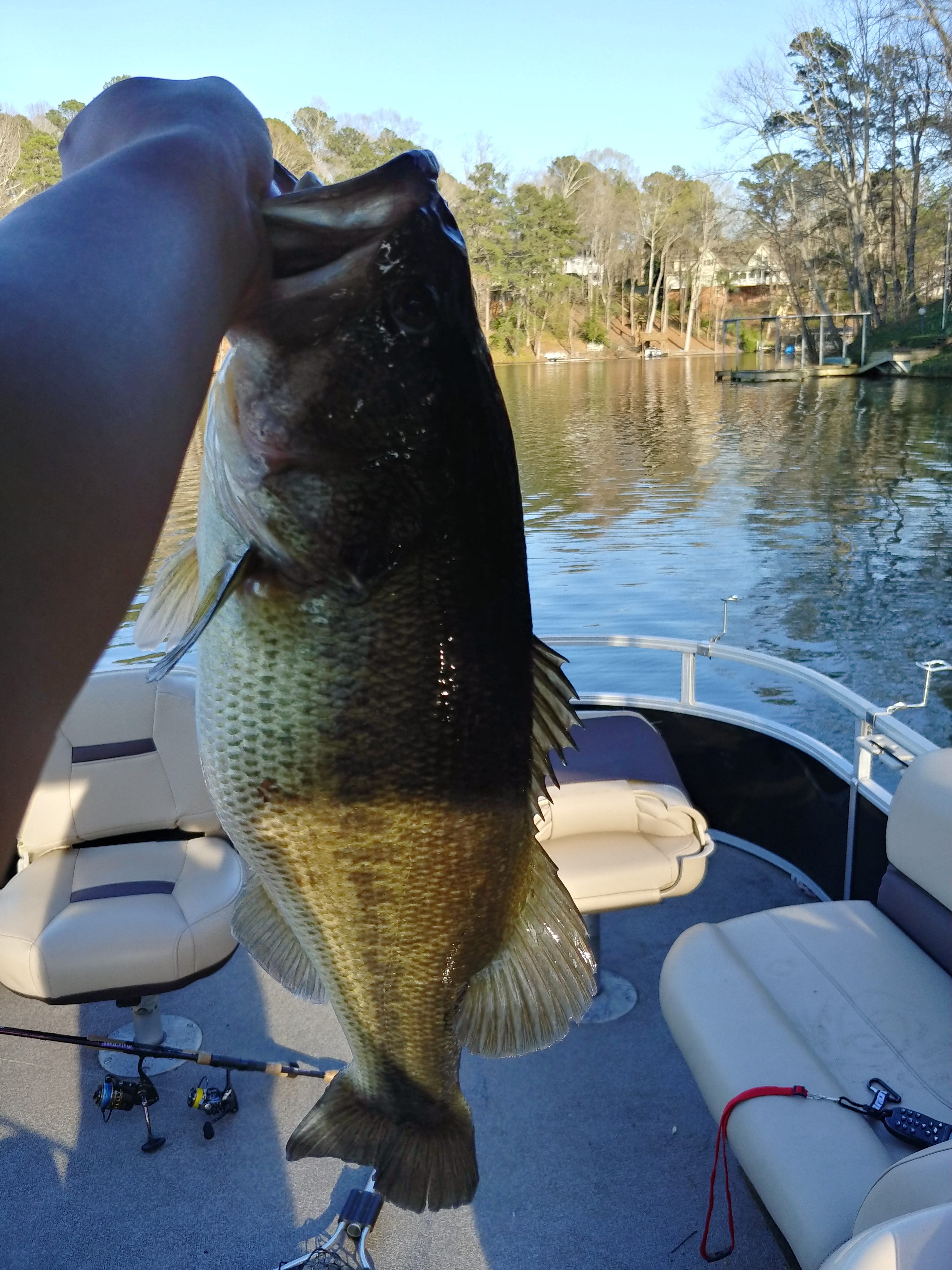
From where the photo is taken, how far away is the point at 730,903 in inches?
166

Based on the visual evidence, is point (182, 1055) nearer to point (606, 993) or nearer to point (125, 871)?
point (125, 871)

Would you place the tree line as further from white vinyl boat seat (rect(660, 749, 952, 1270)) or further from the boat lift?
white vinyl boat seat (rect(660, 749, 952, 1270))

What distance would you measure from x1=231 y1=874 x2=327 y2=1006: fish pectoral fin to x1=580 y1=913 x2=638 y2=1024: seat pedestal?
234 cm

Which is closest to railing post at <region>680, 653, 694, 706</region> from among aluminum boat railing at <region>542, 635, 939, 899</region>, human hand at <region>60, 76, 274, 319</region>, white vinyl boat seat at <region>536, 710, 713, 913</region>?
aluminum boat railing at <region>542, 635, 939, 899</region>

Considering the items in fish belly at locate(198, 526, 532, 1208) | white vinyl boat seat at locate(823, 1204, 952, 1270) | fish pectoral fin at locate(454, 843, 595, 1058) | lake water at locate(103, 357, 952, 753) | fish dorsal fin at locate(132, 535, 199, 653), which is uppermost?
fish dorsal fin at locate(132, 535, 199, 653)

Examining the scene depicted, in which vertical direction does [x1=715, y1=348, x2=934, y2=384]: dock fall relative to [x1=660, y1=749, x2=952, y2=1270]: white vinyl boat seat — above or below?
above

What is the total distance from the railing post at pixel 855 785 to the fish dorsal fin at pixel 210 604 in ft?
10.1

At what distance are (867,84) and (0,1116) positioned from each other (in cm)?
5253


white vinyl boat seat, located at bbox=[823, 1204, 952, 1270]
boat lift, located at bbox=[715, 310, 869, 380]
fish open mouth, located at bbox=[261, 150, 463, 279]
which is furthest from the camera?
boat lift, located at bbox=[715, 310, 869, 380]

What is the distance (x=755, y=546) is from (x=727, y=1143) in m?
13.4

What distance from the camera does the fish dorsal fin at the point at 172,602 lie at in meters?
1.05

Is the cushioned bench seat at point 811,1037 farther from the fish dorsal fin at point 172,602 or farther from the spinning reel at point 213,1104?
Result: the fish dorsal fin at point 172,602

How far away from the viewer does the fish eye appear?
0.87 meters

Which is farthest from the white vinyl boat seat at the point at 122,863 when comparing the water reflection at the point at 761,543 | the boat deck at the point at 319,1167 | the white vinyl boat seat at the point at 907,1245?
the water reflection at the point at 761,543
